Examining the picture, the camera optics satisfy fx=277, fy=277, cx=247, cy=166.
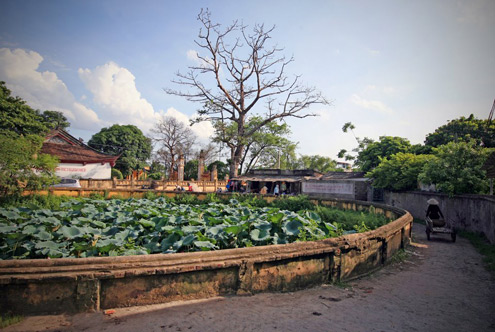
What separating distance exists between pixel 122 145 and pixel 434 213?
42168mm

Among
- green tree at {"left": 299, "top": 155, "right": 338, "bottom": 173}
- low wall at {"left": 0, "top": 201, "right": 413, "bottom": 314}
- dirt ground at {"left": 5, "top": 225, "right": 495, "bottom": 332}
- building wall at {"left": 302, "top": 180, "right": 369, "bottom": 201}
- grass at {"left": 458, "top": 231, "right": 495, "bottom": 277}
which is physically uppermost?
green tree at {"left": 299, "top": 155, "right": 338, "bottom": 173}

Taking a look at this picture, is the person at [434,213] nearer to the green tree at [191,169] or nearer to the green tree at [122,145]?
the green tree at [191,169]

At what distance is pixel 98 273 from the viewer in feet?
9.98

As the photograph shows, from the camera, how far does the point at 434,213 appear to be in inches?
384

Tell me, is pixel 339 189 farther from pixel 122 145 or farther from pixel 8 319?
pixel 122 145

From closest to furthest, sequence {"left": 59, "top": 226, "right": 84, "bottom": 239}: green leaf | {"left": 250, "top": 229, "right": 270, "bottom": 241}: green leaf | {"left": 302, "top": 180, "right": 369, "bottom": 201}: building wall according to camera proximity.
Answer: {"left": 59, "top": 226, "right": 84, "bottom": 239}: green leaf → {"left": 250, "top": 229, "right": 270, "bottom": 241}: green leaf → {"left": 302, "top": 180, "right": 369, "bottom": 201}: building wall

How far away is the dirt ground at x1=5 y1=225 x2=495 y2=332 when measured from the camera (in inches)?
115

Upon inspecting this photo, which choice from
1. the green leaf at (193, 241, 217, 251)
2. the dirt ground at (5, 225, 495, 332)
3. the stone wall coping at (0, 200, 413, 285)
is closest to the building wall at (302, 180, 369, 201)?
the dirt ground at (5, 225, 495, 332)

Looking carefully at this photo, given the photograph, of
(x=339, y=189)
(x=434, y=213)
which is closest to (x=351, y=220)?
(x=434, y=213)

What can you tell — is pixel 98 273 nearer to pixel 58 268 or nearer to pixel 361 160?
pixel 58 268

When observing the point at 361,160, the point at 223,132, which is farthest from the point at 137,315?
the point at 361,160

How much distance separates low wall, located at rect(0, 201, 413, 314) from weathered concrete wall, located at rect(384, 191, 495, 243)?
6768mm

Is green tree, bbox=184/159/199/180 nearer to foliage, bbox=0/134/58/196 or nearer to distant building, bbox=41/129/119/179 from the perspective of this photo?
distant building, bbox=41/129/119/179

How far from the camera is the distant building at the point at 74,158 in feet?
85.4
